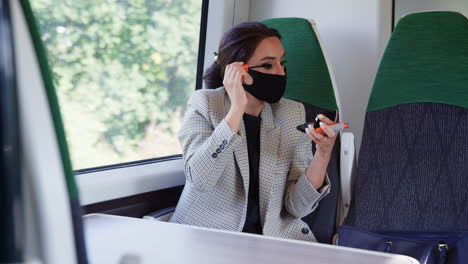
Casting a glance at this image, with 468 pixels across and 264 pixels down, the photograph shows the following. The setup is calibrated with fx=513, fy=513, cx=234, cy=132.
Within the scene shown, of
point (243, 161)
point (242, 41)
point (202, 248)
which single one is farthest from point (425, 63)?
point (202, 248)

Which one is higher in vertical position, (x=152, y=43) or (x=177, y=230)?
(x=152, y=43)

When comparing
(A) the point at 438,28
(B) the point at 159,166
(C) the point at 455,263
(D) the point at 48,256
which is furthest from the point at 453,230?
(D) the point at 48,256

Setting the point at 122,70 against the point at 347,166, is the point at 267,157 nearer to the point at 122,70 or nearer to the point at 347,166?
the point at 347,166

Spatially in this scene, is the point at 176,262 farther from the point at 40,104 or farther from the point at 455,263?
the point at 455,263

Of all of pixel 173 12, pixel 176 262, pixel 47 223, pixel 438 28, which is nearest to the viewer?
pixel 47 223

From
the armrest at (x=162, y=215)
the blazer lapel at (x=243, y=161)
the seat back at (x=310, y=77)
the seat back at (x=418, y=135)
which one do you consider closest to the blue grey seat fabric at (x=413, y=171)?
the seat back at (x=418, y=135)

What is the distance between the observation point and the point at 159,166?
209 cm

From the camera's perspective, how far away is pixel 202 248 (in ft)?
2.61

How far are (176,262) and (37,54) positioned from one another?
18.1 inches

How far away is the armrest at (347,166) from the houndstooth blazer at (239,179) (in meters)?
0.24

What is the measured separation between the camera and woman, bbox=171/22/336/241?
1.62 m

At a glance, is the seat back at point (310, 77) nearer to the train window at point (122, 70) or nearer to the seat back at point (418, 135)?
the seat back at point (418, 135)

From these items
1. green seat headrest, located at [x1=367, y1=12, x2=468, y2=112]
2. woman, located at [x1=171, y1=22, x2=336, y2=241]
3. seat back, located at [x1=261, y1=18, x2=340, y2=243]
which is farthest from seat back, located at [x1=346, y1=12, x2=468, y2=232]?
woman, located at [x1=171, y1=22, x2=336, y2=241]

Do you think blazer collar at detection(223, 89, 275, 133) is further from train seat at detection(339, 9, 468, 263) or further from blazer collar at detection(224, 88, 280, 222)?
train seat at detection(339, 9, 468, 263)
